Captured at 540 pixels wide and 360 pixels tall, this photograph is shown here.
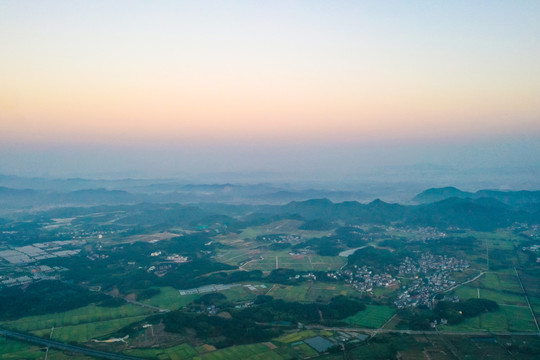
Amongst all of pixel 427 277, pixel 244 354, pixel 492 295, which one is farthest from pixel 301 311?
pixel 492 295

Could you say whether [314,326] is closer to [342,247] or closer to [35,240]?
[342,247]

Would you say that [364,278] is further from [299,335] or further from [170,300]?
[170,300]

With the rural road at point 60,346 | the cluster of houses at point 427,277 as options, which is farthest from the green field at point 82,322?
the cluster of houses at point 427,277

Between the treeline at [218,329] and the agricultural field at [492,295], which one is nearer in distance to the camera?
the treeline at [218,329]

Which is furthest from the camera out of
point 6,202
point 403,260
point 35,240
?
point 6,202

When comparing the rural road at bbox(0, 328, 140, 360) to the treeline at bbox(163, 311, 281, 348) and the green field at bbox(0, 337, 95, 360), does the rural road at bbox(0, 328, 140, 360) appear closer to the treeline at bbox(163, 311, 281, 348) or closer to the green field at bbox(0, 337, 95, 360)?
the green field at bbox(0, 337, 95, 360)

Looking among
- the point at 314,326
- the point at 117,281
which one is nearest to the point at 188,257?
the point at 117,281

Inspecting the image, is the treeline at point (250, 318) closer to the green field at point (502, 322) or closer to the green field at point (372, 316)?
the green field at point (372, 316)

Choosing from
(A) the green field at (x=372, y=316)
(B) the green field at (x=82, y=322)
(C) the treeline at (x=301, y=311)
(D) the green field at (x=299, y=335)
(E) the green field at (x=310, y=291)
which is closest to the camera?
(D) the green field at (x=299, y=335)
